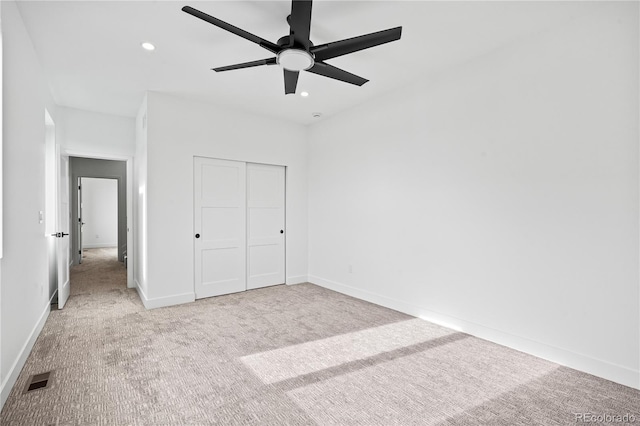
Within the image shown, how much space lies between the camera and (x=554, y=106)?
104 inches

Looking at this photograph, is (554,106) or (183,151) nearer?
(554,106)

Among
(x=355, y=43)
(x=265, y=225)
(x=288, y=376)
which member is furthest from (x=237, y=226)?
(x=355, y=43)

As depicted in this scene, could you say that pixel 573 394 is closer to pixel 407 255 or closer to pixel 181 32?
pixel 407 255

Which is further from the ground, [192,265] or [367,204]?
[367,204]

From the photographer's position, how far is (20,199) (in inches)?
97.3

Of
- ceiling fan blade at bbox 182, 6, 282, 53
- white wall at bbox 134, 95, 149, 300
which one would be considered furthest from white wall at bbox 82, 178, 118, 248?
ceiling fan blade at bbox 182, 6, 282, 53

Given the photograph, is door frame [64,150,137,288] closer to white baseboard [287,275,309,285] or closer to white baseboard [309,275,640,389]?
white baseboard [287,275,309,285]

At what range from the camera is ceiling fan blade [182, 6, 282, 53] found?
1.89 meters

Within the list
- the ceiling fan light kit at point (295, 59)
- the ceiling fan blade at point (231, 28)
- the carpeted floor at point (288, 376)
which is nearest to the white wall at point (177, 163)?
the carpeted floor at point (288, 376)

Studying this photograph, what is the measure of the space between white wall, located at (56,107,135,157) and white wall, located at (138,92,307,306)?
1.37 metres

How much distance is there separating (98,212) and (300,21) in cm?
1092

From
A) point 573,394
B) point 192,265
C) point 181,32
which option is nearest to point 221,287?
point 192,265

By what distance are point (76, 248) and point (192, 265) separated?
4.47 meters

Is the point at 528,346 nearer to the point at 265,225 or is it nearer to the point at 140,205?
the point at 265,225
